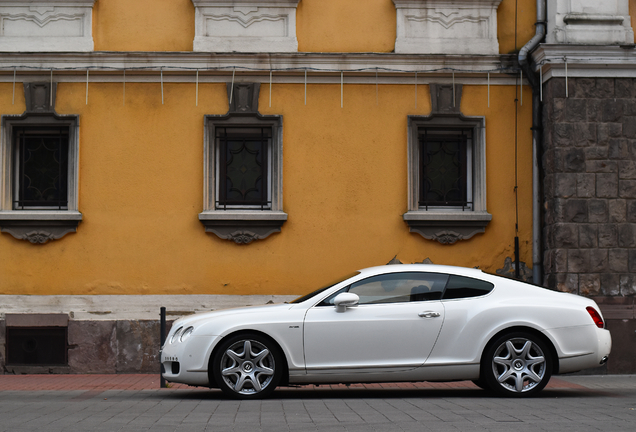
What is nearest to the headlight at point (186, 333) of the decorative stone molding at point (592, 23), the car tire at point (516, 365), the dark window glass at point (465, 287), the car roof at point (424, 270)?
the car roof at point (424, 270)

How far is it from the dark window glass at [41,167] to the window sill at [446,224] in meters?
5.14

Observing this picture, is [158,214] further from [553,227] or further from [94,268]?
[553,227]

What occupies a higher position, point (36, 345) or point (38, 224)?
point (38, 224)

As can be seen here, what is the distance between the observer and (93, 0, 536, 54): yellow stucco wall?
12.8 metres

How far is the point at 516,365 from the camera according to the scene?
8.93 metres

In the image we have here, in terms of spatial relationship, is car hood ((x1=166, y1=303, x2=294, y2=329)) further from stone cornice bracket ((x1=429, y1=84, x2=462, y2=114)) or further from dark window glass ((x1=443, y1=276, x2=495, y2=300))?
stone cornice bracket ((x1=429, y1=84, x2=462, y2=114))

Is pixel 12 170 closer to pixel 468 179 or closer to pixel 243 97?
pixel 243 97

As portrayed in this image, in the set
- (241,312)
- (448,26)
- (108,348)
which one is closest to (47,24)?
(108,348)

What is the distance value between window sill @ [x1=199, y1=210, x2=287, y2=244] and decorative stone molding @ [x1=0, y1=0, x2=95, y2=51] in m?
3.11

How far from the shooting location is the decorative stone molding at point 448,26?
12.9 metres

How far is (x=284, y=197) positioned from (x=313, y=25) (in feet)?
8.53

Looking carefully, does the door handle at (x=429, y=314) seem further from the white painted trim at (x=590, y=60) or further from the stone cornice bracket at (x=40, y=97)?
the stone cornice bracket at (x=40, y=97)

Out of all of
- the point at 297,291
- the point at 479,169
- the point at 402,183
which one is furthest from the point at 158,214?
the point at 479,169
